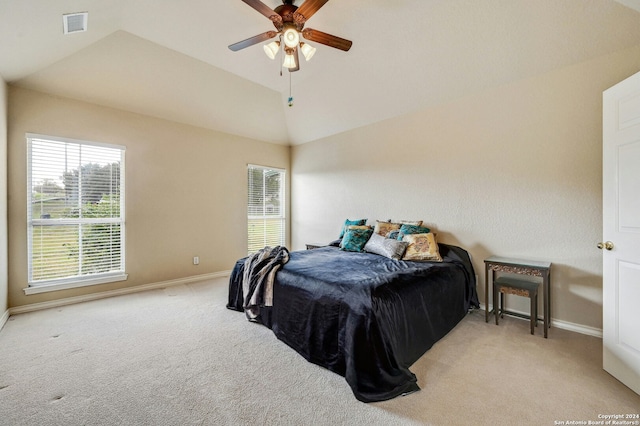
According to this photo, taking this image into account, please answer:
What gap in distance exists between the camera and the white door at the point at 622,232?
1744 millimetres

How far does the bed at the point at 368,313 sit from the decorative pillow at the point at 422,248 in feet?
0.46

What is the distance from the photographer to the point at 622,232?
6.00ft

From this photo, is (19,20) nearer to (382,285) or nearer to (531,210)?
(382,285)

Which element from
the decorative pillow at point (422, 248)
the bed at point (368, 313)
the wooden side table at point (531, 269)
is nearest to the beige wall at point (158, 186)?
the bed at point (368, 313)

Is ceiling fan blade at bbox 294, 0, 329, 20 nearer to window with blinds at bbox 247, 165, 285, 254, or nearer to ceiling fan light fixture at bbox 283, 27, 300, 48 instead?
ceiling fan light fixture at bbox 283, 27, 300, 48

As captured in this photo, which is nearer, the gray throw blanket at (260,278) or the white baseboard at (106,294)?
the gray throw blanket at (260,278)

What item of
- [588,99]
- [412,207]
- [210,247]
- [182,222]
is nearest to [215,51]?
[182,222]

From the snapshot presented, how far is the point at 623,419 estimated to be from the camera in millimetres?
1524

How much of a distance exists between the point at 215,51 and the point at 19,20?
68.0 inches

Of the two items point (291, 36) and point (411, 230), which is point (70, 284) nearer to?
point (291, 36)

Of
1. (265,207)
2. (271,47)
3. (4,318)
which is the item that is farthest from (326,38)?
(4,318)

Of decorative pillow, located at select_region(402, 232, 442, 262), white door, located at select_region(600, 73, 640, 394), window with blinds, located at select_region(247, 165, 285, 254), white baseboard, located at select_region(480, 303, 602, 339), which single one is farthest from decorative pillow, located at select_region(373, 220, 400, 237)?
window with blinds, located at select_region(247, 165, 285, 254)

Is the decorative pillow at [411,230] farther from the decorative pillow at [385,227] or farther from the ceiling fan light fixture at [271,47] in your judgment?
the ceiling fan light fixture at [271,47]

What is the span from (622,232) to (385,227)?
7.68ft
